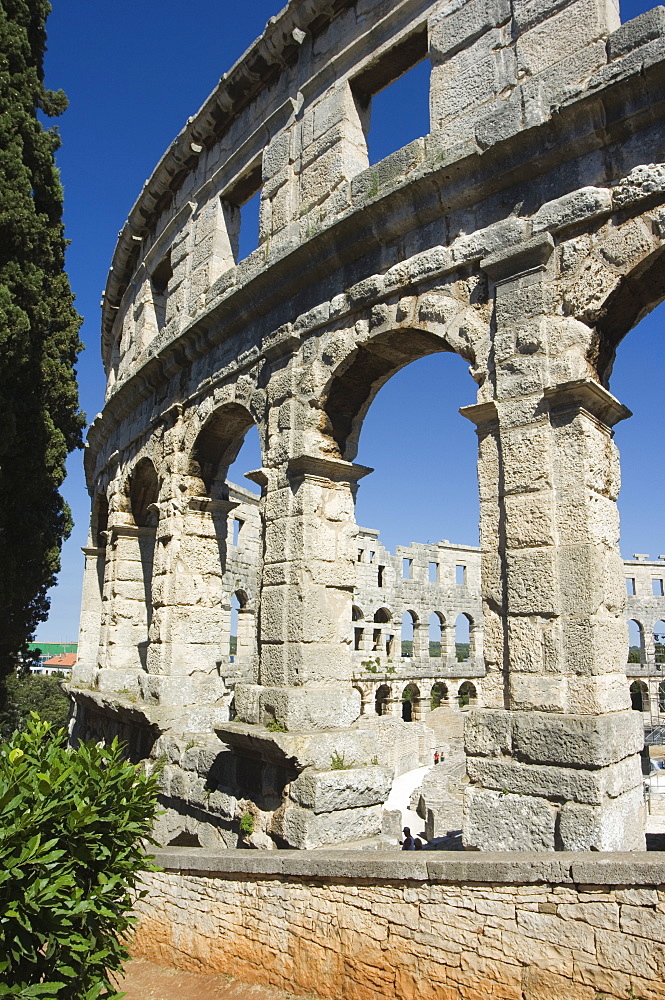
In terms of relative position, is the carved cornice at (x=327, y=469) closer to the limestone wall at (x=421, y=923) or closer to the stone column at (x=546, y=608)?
the stone column at (x=546, y=608)

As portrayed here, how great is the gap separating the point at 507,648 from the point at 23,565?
23.9ft

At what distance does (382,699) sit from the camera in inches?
946

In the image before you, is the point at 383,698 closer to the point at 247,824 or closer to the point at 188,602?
the point at 188,602

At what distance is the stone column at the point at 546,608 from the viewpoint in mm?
4441

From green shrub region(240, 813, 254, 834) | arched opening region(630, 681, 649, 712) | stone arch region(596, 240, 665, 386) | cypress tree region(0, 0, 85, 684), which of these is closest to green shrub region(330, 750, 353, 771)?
green shrub region(240, 813, 254, 834)

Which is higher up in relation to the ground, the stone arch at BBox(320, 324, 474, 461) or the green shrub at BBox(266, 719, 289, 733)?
the stone arch at BBox(320, 324, 474, 461)

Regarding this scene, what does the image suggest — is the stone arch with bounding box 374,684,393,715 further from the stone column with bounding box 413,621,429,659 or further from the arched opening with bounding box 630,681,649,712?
the arched opening with bounding box 630,681,649,712

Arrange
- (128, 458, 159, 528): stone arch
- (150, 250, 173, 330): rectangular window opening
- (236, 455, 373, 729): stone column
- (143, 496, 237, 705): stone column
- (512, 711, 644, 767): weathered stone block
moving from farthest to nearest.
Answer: (150, 250, 173, 330): rectangular window opening
(128, 458, 159, 528): stone arch
(143, 496, 237, 705): stone column
(236, 455, 373, 729): stone column
(512, 711, 644, 767): weathered stone block

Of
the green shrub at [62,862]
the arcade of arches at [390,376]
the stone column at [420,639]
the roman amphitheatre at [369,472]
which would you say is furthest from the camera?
the stone column at [420,639]

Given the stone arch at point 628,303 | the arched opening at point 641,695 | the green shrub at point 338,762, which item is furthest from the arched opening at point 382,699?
the stone arch at point 628,303

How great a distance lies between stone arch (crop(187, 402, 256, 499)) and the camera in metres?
8.53

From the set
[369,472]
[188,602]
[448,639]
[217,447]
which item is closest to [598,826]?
[369,472]

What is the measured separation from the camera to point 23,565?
9.81 meters

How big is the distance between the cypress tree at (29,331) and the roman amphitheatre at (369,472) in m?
1.60
